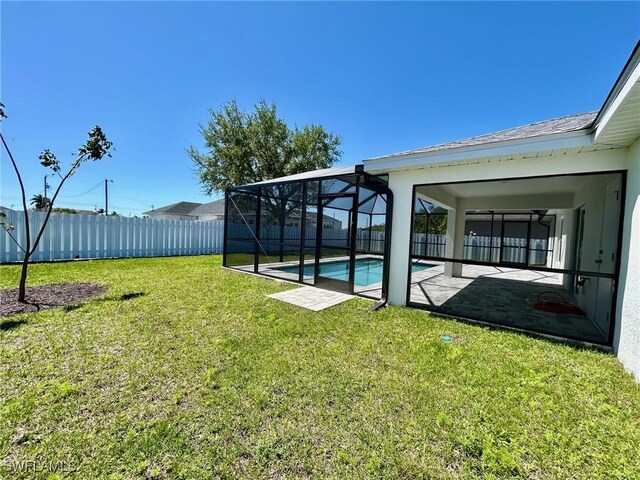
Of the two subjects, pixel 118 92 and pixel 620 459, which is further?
pixel 118 92

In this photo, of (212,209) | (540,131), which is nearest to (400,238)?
(540,131)

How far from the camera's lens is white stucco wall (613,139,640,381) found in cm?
296

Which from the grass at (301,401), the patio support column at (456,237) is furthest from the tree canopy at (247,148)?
the grass at (301,401)

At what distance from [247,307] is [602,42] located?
30.3 ft

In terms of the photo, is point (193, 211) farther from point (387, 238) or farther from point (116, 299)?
point (387, 238)

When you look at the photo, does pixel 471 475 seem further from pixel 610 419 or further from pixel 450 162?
pixel 450 162

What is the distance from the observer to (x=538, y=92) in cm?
973

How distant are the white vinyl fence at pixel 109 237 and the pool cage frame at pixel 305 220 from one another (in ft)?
13.8

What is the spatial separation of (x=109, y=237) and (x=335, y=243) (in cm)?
912

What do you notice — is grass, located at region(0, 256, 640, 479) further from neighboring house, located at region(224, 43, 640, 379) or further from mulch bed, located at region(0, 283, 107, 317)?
neighboring house, located at region(224, 43, 640, 379)

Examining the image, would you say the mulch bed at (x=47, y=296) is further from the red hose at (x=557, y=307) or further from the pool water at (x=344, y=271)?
the red hose at (x=557, y=307)

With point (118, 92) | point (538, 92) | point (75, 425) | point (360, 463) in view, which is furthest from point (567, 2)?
point (118, 92)

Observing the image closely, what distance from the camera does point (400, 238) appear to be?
5512 millimetres

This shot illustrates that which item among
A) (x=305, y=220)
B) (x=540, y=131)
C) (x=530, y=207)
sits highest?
(x=540, y=131)
